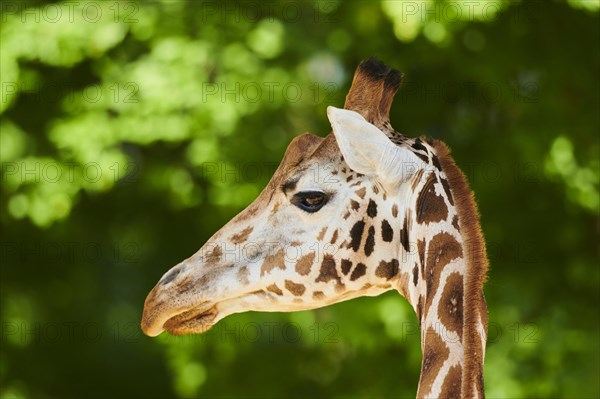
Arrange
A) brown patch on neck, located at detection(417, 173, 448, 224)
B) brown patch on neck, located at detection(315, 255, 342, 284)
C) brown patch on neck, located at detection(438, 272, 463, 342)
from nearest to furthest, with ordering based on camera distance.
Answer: brown patch on neck, located at detection(438, 272, 463, 342)
brown patch on neck, located at detection(417, 173, 448, 224)
brown patch on neck, located at detection(315, 255, 342, 284)

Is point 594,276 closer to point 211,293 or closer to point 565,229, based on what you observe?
point 565,229

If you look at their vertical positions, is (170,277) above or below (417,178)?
below

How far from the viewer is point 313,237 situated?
3.03 meters

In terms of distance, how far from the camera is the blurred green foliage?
23.3 feet

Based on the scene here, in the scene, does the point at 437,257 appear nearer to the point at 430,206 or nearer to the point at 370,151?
the point at 430,206

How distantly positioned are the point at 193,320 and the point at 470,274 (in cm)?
91

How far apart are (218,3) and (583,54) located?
289cm

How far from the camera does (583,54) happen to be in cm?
727

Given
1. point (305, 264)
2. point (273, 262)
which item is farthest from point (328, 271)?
point (273, 262)

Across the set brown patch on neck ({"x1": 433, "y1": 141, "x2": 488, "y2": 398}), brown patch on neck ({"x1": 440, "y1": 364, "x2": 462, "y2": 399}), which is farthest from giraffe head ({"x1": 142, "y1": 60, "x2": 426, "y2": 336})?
brown patch on neck ({"x1": 440, "y1": 364, "x2": 462, "y2": 399})

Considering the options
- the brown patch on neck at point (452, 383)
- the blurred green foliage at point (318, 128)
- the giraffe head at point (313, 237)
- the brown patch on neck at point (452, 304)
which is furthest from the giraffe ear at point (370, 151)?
the blurred green foliage at point (318, 128)

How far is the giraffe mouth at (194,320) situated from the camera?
3105 millimetres

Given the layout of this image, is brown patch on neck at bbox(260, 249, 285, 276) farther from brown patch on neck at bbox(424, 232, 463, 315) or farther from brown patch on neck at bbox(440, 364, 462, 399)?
brown patch on neck at bbox(440, 364, 462, 399)

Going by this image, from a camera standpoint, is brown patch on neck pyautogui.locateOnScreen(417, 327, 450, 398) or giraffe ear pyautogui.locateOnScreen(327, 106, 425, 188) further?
giraffe ear pyautogui.locateOnScreen(327, 106, 425, 188)
